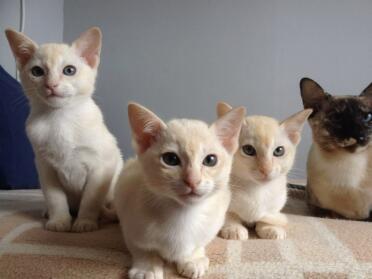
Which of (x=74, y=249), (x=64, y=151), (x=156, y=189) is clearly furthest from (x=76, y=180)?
(x=156, y=189)

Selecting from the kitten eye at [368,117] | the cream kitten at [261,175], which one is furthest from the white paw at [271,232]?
the kitten eye at [368,117]

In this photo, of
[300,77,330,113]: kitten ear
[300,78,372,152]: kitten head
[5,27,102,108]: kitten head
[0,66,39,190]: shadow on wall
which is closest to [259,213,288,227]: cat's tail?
[300,78,372,152]: kitten head

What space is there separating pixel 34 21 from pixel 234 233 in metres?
1.69

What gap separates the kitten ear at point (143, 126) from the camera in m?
0.80

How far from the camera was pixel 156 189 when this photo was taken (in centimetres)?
77

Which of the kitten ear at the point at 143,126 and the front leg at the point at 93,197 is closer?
the kitten ear at the point at 143,126

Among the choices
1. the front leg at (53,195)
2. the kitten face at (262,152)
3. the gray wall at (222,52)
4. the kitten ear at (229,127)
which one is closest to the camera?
the kitten ear at (229,127)

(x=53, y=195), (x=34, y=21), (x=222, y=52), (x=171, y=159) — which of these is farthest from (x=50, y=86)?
(x=222, y=52)

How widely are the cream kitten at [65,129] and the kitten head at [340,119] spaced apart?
67 centimetres

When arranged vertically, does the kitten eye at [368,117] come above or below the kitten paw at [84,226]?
above

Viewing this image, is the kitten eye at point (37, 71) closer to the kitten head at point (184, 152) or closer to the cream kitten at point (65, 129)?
the cream kitten at point (65, 129)

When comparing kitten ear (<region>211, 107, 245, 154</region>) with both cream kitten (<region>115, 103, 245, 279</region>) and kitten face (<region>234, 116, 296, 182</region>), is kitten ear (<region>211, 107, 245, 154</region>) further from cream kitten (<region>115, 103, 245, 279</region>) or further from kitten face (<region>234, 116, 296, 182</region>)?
kitten face (<region>234, 116, 296, 182</region>)

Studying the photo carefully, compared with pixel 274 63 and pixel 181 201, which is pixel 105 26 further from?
pixel 181 201

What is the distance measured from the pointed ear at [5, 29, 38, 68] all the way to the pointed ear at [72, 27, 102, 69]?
0.41 feet
